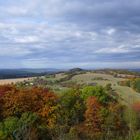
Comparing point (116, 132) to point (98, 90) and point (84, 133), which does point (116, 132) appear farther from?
point (98, 90)

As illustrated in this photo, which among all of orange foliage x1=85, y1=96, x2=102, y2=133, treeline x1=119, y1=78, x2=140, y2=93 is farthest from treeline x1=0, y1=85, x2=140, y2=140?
treeline x1=119, y1=78, x2=140, y2=93

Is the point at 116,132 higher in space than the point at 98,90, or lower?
lower

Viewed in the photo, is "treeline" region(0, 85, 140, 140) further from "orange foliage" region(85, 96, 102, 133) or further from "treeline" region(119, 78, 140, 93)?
"treeline" region(119, 78, 140, 93)

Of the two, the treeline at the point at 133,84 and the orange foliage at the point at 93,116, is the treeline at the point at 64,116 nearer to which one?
the orange foliage at the point at 93,116

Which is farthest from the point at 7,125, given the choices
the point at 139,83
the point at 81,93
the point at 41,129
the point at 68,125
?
the point at 139,83

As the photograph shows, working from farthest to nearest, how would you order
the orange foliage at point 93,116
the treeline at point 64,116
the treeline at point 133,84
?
1. the treeline at point 133,84
2. the orange foliage at point 93,116
3. the treeline at point 64,116

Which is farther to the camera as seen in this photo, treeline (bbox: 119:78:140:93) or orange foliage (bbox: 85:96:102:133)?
treeline (bbox: 119:78:140:93)

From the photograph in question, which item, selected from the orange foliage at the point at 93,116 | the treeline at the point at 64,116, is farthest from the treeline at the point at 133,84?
the orange foliage at the point at 93,116

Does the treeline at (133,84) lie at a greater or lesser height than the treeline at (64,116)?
greater
